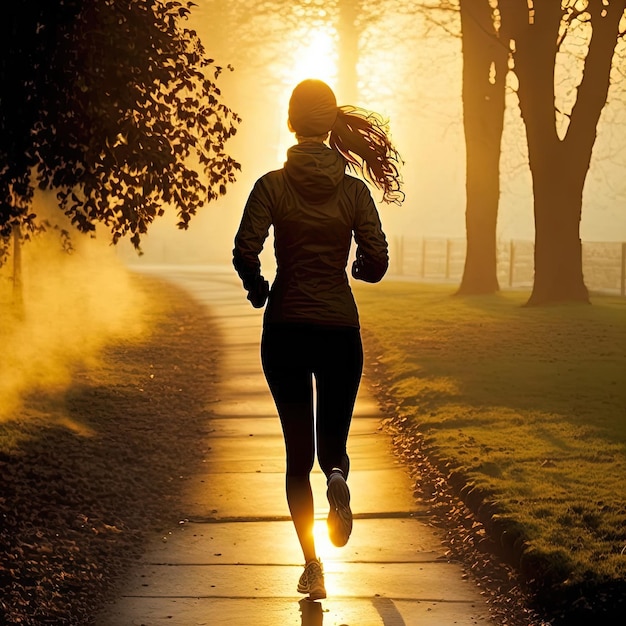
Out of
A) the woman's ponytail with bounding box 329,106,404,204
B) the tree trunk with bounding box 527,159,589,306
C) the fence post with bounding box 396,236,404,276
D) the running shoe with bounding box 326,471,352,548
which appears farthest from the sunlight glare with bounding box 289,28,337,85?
the running shoe with bounding box 326,471,352,548

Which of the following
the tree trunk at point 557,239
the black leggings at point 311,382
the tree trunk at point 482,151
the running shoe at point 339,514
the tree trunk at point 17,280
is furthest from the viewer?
the tree trunk at point 482,151

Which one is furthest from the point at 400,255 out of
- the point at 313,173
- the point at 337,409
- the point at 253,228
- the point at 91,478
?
the point at 253,228

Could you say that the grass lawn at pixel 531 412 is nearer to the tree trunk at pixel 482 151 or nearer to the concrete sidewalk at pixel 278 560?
the concrete sidewalk at pixel 278 560

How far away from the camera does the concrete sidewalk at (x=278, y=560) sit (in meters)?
5.54

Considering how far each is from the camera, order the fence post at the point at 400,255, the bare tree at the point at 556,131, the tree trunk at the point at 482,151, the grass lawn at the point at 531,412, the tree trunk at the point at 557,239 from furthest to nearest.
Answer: the fence post at the point at 400,255, the tree trunk at the point at 482,151, the tree trunk at the point at 557,239, the bare tree at the point at 556,131, the grass lawn at the point at 531,412

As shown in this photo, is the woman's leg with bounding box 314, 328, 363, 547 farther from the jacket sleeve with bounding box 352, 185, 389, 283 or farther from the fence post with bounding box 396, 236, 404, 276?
the fence post with bounding box 396, 236, 404, 276

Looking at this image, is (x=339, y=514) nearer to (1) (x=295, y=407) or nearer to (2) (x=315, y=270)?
(1) (x=295, y=407)

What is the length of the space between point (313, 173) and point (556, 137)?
16.9 meters

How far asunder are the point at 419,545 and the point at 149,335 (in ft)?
40.1

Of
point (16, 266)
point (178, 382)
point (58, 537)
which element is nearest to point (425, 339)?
point (178, 382)

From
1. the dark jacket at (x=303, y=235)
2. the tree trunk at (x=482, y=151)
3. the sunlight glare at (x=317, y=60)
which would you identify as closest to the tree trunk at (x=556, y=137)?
the tree trunk at (x=482, y=151)

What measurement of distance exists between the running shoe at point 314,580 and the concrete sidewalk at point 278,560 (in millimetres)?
86

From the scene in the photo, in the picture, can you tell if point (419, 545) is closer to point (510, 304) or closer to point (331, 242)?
point (331, 242)

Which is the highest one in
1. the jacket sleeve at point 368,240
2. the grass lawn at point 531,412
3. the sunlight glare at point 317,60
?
the sunlight glare at point 317,60
